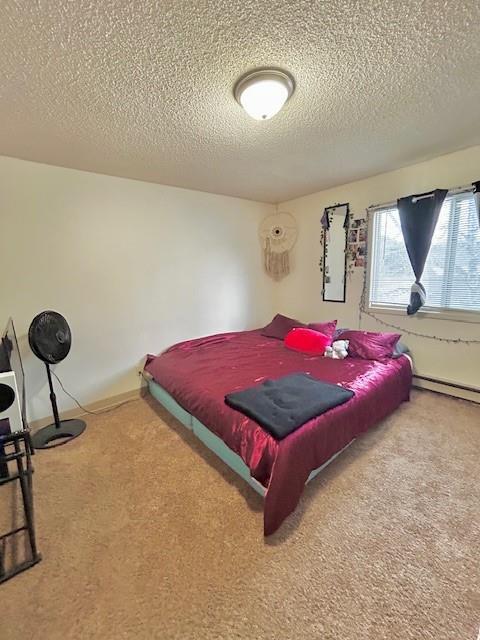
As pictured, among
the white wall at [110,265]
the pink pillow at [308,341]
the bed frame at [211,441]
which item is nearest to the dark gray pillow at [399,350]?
the pink pillow at [308,341]

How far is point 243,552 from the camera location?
137cm

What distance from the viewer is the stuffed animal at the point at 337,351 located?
286 centimetres

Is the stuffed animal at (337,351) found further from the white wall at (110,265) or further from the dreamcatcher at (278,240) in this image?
the dreamcatcher at (278,240)

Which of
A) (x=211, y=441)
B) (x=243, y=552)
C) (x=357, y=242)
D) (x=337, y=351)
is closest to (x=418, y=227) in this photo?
(x=357, y=242)

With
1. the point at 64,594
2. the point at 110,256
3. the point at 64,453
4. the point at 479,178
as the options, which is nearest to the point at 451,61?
the point at 479,178

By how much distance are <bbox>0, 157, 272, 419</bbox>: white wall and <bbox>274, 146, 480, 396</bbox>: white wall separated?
0.91 m

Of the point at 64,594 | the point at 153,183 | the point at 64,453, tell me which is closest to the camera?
the point at 64,594

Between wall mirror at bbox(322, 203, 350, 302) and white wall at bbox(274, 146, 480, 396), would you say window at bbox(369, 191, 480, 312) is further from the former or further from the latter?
wall mirror at bbox(322, 203, 350, 302)

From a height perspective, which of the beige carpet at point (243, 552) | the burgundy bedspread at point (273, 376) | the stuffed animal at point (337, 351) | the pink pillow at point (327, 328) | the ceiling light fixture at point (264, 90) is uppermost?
the ceiling light fixture at point (264, 90)

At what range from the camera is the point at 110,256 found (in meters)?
2.84

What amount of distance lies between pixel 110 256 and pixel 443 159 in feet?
11.1

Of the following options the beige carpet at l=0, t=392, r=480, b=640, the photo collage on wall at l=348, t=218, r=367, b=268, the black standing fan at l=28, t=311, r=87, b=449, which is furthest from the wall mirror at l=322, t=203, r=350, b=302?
the black standing fan at l=28, t=311, r=87, b=449

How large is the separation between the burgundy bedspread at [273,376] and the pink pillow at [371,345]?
0.37 ft

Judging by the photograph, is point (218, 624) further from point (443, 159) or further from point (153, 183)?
point (443, 159)
